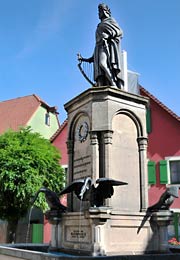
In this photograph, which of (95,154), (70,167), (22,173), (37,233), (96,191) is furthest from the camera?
(37,233)

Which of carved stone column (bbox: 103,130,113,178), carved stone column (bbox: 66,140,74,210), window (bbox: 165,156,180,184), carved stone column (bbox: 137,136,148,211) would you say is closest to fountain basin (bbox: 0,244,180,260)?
carved stone column (bbox: 137,136,148,211)

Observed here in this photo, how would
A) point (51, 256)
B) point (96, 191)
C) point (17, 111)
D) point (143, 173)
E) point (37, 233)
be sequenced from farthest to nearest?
point (17, 111) → point (37, 233) → point (143, 173) → point (96, 191) → point (51, 256)

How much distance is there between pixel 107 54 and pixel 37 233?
708 inches

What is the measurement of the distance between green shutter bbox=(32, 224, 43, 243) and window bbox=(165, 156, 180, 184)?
379 inches

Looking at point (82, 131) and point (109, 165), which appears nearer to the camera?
point (109, 165)

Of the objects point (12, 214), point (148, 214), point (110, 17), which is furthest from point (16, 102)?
point (148, 214)

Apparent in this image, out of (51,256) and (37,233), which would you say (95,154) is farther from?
(37,233)

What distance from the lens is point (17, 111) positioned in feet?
107

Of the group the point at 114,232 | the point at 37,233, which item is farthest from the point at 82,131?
the point at 37,233

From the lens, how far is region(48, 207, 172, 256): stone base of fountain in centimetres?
739

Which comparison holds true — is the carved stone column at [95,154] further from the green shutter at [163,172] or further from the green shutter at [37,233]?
the green shutter at [37,233]

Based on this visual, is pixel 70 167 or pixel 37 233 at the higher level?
pixel 70 167

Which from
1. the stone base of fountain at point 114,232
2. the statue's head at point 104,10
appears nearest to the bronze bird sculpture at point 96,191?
the stone base of fountain at point 114,232

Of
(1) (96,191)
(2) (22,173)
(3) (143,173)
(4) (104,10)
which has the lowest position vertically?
(1) (96,191)
